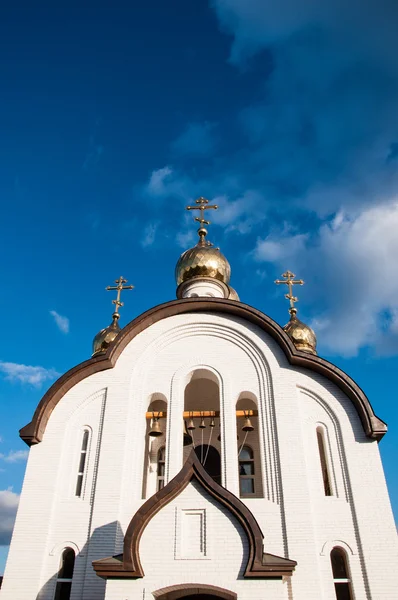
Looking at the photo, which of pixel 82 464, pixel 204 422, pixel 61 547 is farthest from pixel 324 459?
pixel 61 547

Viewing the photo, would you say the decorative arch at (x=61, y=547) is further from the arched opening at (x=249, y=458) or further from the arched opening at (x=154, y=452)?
the arched opening at (x=249, y=458)

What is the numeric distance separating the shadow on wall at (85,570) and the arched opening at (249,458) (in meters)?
2.75

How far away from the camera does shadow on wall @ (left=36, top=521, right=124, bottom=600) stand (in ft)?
25.4

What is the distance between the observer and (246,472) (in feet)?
35.1

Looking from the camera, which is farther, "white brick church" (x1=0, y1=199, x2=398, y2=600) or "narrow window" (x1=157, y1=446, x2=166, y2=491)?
"narrow window" (x1=157, y1=446, x2=166, y2=491)

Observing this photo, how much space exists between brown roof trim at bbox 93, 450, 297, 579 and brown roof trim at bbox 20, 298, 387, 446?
2.94m

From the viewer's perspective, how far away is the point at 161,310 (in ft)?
33.7

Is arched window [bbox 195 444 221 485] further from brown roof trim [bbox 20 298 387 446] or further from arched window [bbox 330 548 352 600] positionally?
arched window [bbox 330 548 352 600]

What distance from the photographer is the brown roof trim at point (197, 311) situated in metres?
8.96

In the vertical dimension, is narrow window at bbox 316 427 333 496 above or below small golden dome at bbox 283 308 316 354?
below

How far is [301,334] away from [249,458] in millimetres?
5623

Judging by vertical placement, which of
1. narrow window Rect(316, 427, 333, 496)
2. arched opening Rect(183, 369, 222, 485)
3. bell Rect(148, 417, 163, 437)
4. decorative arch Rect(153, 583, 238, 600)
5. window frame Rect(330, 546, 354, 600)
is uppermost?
arched opening Rect(183, 369, 222, 485)

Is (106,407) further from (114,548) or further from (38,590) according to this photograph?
(38,590)

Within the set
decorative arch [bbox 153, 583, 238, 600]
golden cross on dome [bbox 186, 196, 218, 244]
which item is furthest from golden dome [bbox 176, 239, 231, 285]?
decorative arch [bbox 153, 583, 238, 600]
